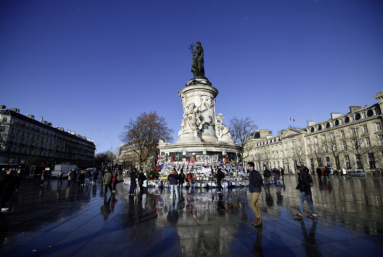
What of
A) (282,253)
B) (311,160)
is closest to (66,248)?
(282,253)

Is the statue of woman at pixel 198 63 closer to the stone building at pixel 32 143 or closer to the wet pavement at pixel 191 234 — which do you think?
the wet pavement at pixel 191 234

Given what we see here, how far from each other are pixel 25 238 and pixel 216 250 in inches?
177

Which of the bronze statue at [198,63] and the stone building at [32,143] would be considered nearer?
the bronze statue at [198,63]

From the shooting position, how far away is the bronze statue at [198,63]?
2405 centimetres

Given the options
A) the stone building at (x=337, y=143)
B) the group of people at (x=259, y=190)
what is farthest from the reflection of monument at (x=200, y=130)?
the stone building at (x=337, y=143)

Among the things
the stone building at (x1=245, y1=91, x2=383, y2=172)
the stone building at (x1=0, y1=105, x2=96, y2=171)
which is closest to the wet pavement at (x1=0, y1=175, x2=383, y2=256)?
the stone building at (x1=245, y1=91, x2=383, y2=172)

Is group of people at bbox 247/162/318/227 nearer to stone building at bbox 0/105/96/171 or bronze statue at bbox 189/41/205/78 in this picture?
bronze statue at bbox 189/41/205/78

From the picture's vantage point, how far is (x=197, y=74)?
23.9 metres

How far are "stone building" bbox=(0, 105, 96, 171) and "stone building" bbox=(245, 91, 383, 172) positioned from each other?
6074 cm

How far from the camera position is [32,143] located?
5891 cm

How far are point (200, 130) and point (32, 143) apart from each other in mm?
64361

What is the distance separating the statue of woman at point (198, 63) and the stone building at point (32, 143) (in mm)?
46585

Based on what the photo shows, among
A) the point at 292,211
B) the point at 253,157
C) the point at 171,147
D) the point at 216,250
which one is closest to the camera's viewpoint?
the point at 216,250

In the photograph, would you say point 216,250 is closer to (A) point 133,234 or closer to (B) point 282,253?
(B) point 282,253
